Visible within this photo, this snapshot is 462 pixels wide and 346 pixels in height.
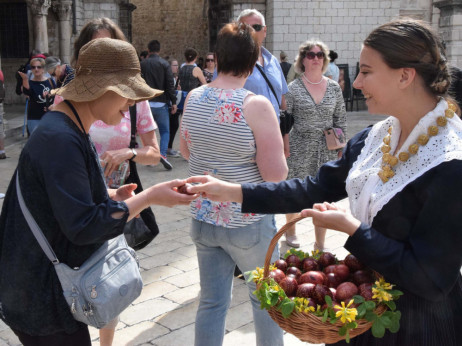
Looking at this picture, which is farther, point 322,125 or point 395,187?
point 322,125

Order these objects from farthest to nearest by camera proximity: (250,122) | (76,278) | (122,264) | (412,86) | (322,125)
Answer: (322,125), (250,122), (122,264), (76,278), (412,86)

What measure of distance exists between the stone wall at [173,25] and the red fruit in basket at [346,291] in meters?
29.9

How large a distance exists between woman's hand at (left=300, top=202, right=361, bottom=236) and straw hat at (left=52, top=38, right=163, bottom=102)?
841 mm

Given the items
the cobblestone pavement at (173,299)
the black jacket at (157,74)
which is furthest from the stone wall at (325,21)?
the cobblestone pavement at (173,299)

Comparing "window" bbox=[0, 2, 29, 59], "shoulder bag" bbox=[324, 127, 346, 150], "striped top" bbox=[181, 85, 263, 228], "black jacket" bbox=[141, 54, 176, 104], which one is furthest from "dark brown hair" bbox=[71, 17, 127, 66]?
"window" bbox=[0, 2, 29, 59]

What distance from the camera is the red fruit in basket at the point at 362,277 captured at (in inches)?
77.4

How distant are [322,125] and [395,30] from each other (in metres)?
Answer: 3.37

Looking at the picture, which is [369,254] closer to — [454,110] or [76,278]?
[454,110]

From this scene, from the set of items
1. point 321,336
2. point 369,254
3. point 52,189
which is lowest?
point 321,336

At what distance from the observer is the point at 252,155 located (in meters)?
2.91

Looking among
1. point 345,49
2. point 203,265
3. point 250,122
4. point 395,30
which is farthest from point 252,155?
point 345,49

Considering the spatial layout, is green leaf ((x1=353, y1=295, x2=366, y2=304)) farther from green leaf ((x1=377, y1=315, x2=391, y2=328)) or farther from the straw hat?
the straw hat

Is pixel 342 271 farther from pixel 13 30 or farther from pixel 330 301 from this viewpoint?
pixel 13 30

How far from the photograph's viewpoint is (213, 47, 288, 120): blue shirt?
4.45m
